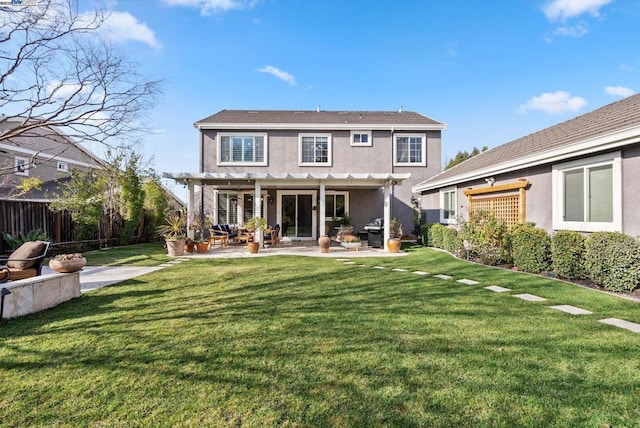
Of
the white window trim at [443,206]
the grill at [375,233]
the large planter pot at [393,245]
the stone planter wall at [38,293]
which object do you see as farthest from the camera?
the grill at [375,233]

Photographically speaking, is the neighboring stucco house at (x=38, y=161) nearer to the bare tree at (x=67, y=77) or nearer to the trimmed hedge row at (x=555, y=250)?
the bare tree at (x=67, y=77)

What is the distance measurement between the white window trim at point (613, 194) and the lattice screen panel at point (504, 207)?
4.91 ft

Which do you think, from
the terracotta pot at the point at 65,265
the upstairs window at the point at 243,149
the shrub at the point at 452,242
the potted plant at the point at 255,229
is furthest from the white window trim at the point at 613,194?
the upstairs window at the point at 243,149

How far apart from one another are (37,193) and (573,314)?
23.0m

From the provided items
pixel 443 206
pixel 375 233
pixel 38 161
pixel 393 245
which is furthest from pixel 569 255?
pixel 38 161

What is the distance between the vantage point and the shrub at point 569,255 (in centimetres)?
659

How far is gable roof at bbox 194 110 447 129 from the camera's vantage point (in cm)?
1677

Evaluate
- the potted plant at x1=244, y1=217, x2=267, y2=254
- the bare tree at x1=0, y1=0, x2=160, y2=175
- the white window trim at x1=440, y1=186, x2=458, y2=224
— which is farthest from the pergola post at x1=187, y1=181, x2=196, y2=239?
the white window trim at x1=440, y1=186, x2=458, y2=224

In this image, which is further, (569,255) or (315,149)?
(315,149)

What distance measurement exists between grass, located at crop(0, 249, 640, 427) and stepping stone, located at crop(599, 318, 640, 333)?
0.17 metres

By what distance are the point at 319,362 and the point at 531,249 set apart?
22.8 feet

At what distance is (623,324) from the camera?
418 centimetres

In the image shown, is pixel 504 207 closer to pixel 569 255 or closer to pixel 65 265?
pixel 569 255

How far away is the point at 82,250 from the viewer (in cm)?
1223
